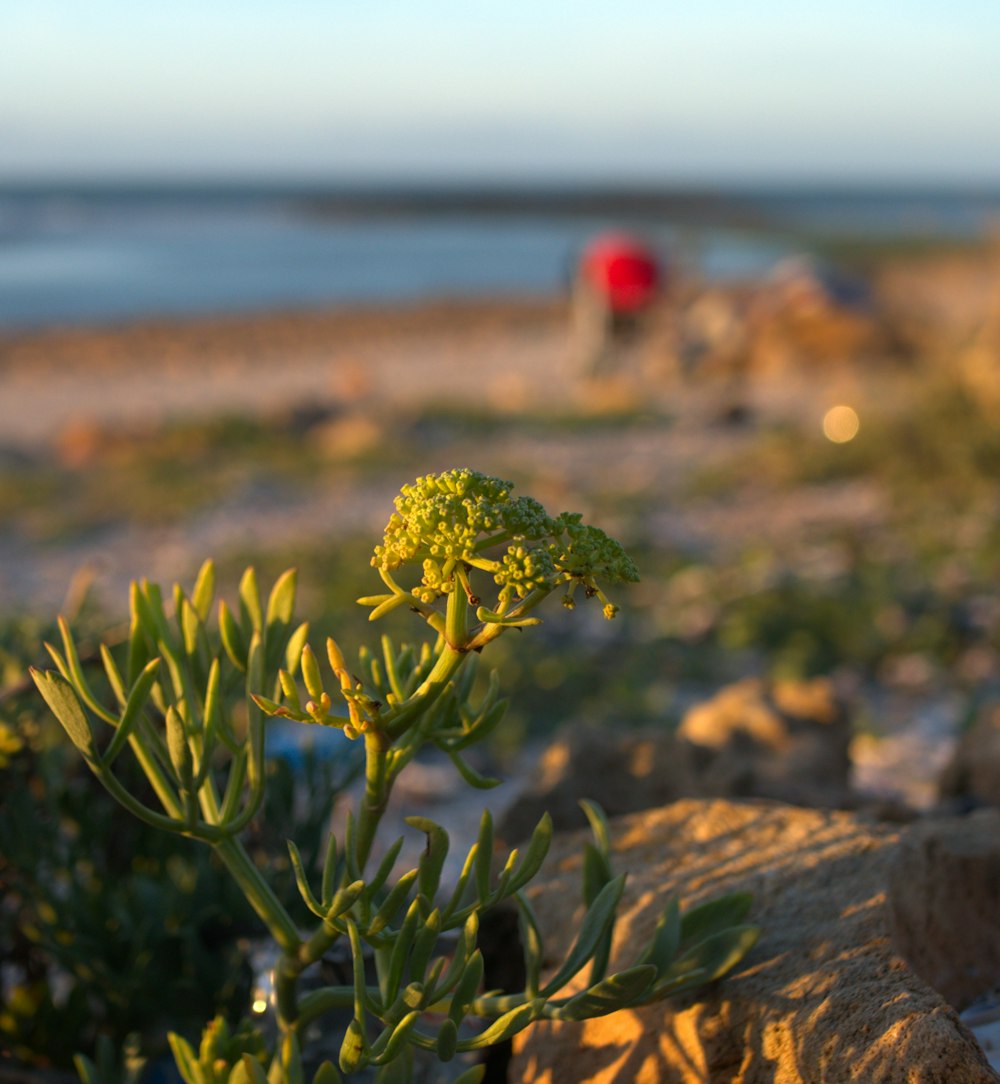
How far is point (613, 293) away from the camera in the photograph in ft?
48.1

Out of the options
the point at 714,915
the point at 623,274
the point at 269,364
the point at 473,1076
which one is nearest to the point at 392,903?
the point at 473,1076

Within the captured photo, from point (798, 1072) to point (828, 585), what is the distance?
4.39 m

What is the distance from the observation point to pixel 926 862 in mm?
1766

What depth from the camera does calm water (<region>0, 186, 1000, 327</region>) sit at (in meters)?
27.9

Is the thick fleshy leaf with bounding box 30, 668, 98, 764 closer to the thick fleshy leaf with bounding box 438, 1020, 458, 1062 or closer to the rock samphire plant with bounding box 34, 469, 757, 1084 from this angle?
Result: the rock samphire plant with bounding box 34, 469, 757, 1084

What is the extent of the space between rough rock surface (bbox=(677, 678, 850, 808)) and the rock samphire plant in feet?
3.09

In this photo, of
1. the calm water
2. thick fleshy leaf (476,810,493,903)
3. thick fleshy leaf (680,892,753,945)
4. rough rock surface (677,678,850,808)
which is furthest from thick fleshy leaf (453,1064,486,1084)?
the calm water

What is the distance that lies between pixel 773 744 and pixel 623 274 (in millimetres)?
11798

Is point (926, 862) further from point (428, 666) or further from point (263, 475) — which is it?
point (263, 475)

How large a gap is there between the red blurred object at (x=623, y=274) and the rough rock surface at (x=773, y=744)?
1130cm

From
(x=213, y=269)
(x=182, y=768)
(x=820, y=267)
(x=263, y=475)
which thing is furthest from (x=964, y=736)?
(x=213, y=269)

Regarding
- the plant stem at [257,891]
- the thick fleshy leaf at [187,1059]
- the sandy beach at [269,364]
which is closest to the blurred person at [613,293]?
the sandy beach at [269,364]

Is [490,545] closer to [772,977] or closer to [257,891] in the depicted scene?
[257,891]

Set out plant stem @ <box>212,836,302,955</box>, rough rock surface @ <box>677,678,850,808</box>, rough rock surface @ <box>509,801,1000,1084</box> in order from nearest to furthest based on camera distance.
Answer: rough rock surface @ <box>509,801,1000,1084</box> → plant stem @ <box>212,836,302,955</box> → rough rock surface @ <box>677,678,850,808</box>
